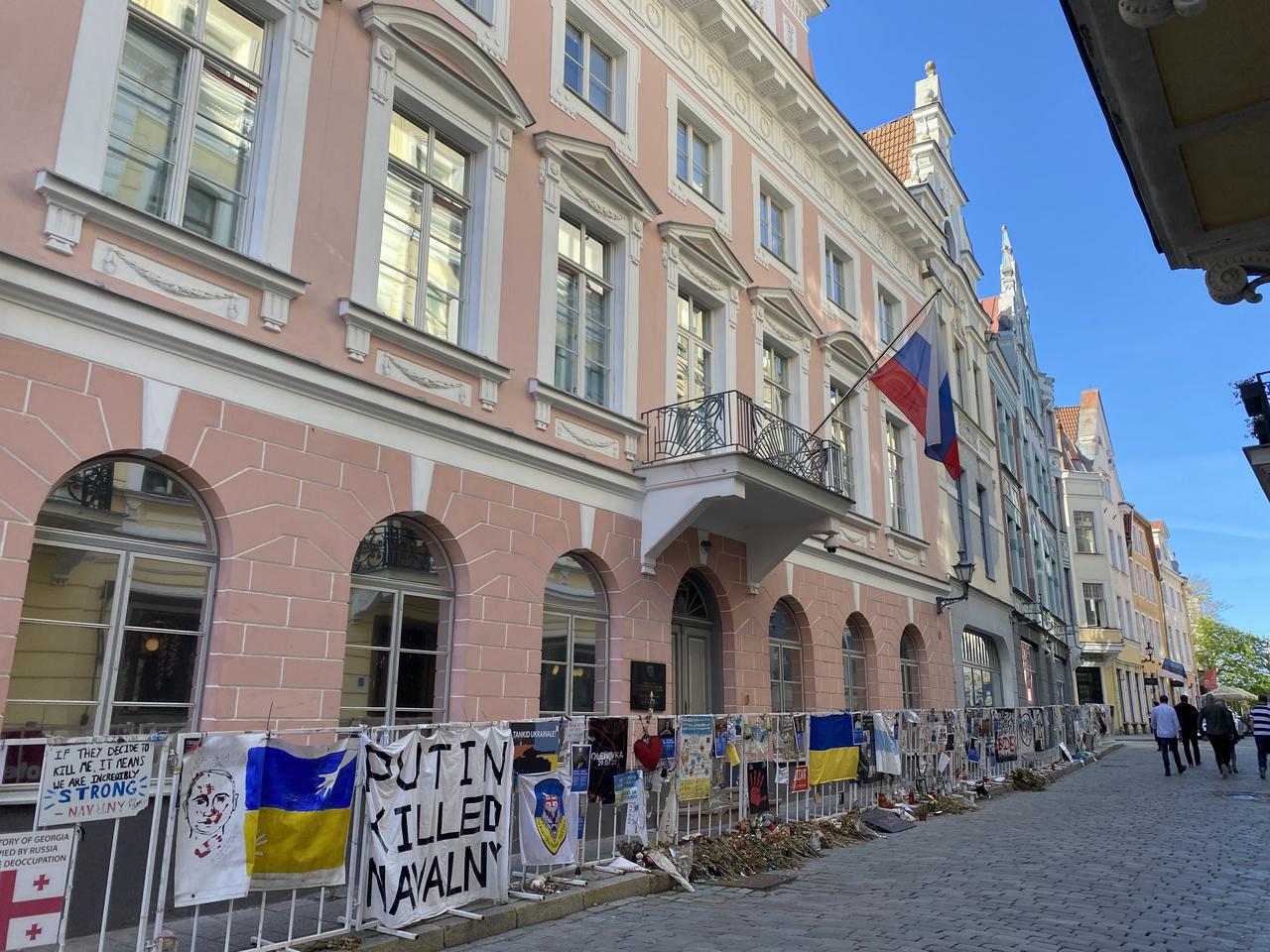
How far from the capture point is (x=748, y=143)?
16.5 meters

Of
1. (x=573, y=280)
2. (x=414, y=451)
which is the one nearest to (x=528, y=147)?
(x=573, y=280)

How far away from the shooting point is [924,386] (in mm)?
14742

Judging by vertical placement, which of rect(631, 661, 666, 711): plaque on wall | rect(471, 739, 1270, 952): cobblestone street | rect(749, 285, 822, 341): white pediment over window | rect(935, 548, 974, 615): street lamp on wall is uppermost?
rect(749, 285, 822, 341): white pediment over window

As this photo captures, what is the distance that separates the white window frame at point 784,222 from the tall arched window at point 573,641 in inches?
295

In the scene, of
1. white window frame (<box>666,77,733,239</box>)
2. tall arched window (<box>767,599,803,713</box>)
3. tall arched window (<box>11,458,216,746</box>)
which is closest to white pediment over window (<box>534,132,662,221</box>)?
white window frame (<box>666,77,733,239</box>)

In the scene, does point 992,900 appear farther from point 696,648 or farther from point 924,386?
point 924,386

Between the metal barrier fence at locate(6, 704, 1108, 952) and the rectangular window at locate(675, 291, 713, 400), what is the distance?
5113 millimetres

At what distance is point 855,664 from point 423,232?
12.1 meters

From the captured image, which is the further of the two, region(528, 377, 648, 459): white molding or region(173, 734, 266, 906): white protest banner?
region(528, 377, 648, 459): white molding

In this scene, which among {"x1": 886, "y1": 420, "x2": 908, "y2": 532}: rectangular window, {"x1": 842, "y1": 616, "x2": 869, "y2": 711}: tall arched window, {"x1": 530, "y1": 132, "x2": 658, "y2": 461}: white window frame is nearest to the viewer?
{"x1": 530, "y1": 132, "x2": 658, "y2": 461}: white window frame

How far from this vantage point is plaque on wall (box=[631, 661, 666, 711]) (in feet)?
37.9

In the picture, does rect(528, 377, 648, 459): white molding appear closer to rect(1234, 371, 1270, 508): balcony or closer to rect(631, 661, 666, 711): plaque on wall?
rect(631, 661, 666, 711): plaque on wall

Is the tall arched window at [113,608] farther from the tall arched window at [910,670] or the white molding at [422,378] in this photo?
the tall arched window at [910,670]

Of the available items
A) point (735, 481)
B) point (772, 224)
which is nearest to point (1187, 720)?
point (772, 224)
